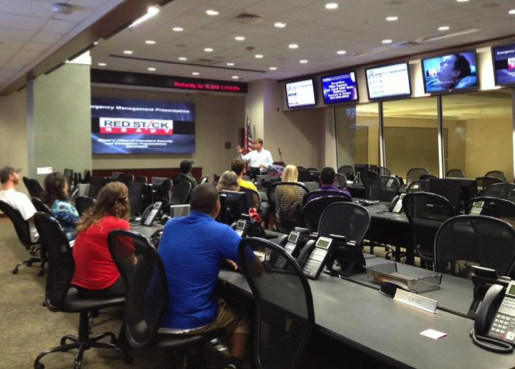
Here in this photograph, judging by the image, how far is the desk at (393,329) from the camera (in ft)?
5.47

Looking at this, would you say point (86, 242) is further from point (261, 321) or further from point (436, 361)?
point (436, 361)

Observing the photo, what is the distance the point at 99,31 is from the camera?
6.12m

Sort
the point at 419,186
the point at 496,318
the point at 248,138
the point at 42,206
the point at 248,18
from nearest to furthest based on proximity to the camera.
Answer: the point at 496,318 → the point at 42,206 → the point at 419,186 → the point at 248,18 → the point at 248,138

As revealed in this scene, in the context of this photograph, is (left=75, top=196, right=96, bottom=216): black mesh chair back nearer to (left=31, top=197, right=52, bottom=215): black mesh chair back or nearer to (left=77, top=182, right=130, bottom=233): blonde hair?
(left=31, top=197, right=52, bottom=215): black mesh chair back

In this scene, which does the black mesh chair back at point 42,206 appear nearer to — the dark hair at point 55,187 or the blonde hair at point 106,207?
the dark hair at point 55,187

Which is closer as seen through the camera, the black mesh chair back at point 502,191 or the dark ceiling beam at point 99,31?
the dark ceiling beam at point 99,31

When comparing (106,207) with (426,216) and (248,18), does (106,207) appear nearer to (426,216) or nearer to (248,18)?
(426,216)

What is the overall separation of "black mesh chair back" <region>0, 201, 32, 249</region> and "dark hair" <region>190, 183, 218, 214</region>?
3422 millimetres

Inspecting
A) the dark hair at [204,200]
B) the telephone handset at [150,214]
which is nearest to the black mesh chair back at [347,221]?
the dark hair at [204,200]

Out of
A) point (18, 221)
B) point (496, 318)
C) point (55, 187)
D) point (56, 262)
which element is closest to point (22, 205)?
point (18, 221)

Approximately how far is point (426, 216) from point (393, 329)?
2.47 meters

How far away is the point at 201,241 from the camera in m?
2.53

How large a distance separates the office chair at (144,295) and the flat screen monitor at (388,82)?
906cm

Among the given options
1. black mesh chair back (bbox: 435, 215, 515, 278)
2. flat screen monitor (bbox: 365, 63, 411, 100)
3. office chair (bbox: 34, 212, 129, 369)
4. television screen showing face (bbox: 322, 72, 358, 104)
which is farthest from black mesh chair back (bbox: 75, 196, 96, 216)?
television screen showing face (bbox: 322, 72, 358, 104)
